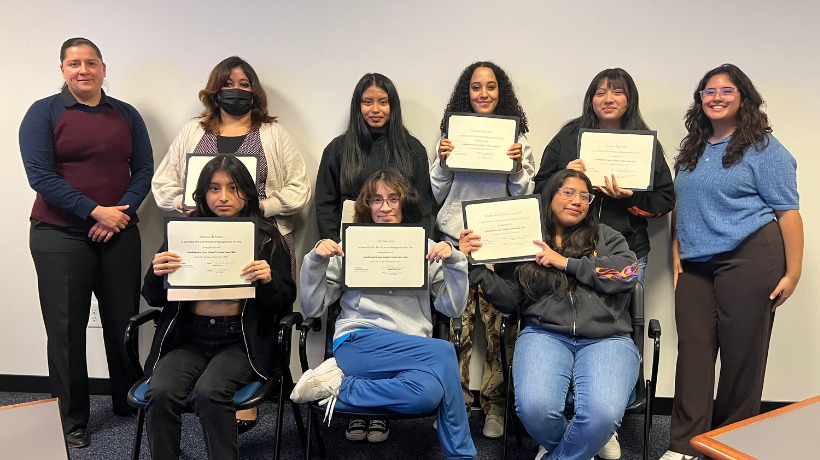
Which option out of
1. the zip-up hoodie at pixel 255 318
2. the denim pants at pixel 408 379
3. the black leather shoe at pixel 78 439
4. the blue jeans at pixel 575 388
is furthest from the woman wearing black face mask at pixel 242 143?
the blue jeans at pixel 575 388

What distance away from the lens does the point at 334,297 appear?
2676mm

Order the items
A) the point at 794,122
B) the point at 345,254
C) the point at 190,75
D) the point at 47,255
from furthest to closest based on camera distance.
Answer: the point at 190,75, the point at 794,122, the point at 47,255, the point at 345,254

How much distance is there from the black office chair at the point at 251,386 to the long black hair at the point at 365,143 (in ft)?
2.62

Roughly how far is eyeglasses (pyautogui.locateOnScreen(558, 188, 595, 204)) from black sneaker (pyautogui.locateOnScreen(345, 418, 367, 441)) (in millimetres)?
1519

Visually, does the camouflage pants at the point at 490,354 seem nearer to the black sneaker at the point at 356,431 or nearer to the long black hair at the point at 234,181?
the black sneaker at the point at 356,431

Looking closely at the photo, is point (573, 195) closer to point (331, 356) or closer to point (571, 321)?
point (571, 321)

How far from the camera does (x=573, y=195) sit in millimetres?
2576

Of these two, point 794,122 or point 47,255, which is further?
point 794,122

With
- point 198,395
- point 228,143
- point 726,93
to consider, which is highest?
point 726,93

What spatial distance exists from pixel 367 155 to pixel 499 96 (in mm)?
766

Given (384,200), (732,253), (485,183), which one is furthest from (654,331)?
(384,200)

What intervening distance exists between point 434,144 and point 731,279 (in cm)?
169

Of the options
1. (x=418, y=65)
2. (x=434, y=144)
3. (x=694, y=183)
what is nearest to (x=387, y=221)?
(x=434, y=144)

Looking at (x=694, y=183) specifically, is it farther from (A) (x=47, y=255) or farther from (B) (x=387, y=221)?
(A) (x=47, y=255)
